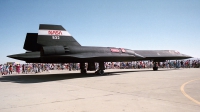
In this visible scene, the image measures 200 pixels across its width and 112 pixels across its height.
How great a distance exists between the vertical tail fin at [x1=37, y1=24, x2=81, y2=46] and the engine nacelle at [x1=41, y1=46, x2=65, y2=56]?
96 centimetres

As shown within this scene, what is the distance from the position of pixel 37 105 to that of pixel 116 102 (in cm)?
232

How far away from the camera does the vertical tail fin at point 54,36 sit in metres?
14.5

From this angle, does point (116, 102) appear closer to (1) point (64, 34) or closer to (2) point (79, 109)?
(2) point (79, 109)

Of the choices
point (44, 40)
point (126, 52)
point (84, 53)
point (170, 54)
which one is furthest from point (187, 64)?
point (44, 40)

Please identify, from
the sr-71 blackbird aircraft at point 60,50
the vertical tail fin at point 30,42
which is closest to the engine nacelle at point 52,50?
the sr-71 blackbird aircraft at point 60,50

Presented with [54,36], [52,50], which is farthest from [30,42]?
[52,50]

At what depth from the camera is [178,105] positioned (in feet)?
15.9

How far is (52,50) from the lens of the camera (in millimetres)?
13531

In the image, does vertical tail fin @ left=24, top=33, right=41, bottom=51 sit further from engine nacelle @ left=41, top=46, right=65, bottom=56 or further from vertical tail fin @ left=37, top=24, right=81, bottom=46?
engine nacelle @ left=41, top=46, right=65, bottom=56

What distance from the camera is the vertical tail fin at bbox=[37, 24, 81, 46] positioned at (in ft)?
47.4

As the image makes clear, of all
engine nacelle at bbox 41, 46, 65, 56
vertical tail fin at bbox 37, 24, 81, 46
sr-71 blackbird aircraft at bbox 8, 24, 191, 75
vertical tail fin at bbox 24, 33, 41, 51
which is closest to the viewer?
engine nacelle at bbox 41, 46, 65, 56

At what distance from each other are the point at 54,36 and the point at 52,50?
6.35 feet

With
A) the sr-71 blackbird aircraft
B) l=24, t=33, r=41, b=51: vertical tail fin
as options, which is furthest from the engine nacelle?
l=24, t=33, r=41, b=51: vertical tail fin

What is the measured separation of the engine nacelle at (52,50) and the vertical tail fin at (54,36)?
3.16ft
